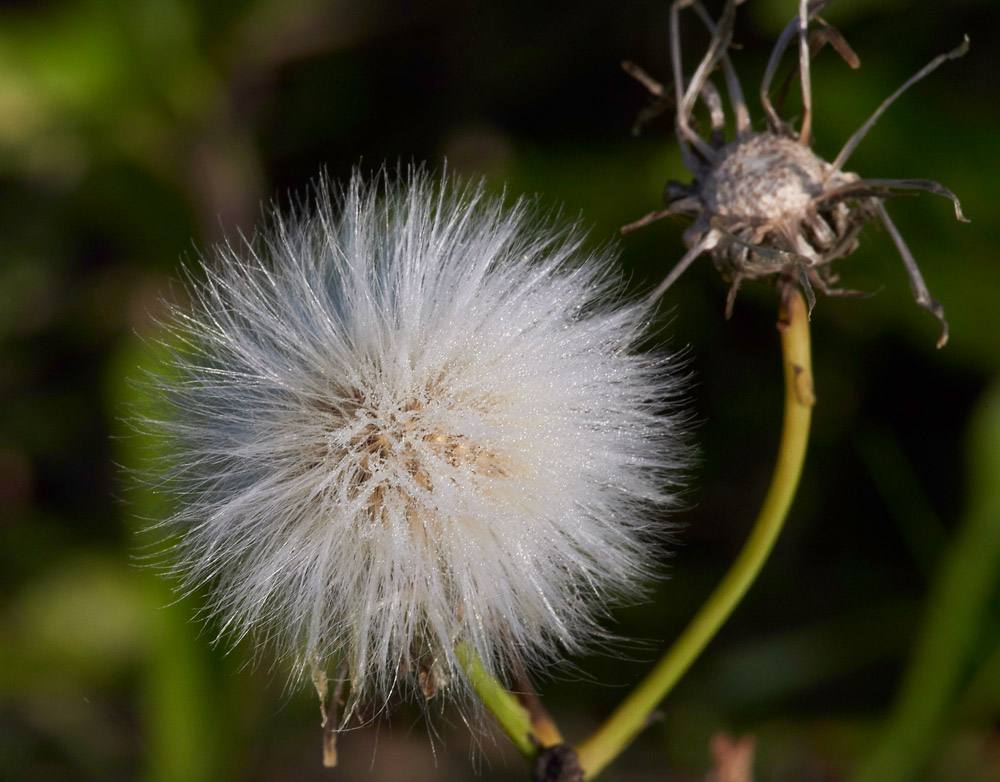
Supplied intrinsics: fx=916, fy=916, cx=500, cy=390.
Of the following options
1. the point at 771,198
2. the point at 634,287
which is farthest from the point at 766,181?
the point at 634,287

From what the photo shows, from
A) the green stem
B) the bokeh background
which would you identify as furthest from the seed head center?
the bokeh background

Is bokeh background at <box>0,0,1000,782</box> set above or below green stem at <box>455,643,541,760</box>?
above

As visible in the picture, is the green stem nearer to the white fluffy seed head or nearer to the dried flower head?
the white fluffy seed head

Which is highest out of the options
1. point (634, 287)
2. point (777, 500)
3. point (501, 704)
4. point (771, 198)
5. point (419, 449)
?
Result: point (634, 287)

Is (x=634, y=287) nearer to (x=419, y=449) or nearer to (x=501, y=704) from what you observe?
(x=419, y=449)

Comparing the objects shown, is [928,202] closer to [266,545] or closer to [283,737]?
[266,545]

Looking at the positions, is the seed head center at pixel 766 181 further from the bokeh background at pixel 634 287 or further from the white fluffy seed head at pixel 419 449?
Result: the bokeh background at pixel 634 287

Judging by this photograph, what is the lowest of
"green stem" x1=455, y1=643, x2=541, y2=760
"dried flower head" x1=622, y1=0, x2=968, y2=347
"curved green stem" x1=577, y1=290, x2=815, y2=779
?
"green stem" x1=455, y1=643, x2=541, y2=760
